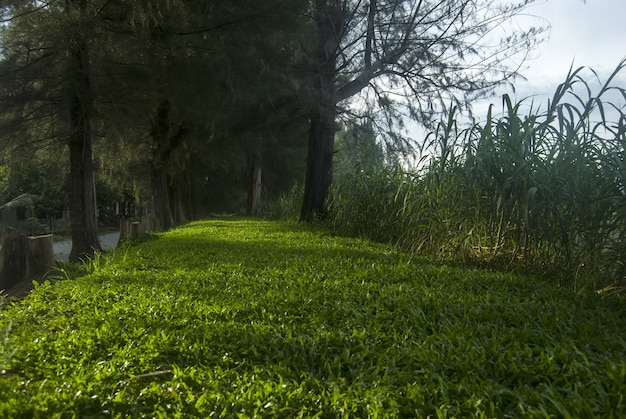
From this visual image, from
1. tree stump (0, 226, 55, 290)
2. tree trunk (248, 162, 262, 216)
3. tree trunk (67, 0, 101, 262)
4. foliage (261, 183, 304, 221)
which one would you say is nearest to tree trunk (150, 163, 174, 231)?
foliage (261, 183, 304, 221)

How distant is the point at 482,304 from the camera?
2.80 metres

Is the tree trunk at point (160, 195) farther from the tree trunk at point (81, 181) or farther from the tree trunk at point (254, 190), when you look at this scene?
the tree trunk at point (81, 181)

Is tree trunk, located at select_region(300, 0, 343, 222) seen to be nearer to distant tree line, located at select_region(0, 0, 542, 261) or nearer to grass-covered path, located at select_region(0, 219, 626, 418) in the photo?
distant tree line, located at select_region(0, 0, 542, 261)

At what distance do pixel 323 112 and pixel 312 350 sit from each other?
799 centimetres

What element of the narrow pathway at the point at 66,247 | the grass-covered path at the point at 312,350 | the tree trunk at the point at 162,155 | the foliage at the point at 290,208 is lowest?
the narrow pathway at the point at 66,247

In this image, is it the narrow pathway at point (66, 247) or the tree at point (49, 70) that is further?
the narrow pathway at point (66, 247)

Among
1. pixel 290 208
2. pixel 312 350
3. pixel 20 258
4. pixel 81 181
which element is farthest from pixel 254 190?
pixel 312 350

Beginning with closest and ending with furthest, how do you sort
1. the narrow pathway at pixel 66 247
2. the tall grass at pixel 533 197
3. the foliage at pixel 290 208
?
the tall grass at pixel 533 197 → the narrow pathway at pixel 66 247 → the foliage at pixel 290 208

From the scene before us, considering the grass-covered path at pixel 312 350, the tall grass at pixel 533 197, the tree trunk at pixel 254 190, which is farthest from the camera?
the tree trunk at pixel 254 190

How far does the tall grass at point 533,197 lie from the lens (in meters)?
3.47

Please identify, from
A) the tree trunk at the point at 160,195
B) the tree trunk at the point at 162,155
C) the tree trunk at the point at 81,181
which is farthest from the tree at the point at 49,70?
the tree trunk at the point at 160,195

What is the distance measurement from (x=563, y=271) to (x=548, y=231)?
0.38 m

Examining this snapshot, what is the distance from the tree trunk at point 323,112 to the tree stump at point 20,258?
19.1 feet

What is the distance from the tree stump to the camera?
184 inches
